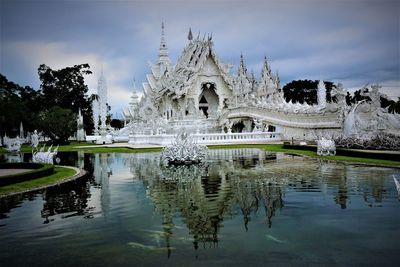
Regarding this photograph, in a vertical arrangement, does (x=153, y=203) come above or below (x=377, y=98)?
below

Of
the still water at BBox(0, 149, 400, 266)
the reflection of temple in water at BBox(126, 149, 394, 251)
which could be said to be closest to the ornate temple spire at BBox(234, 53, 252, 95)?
the reflection of temple in water at BBox(126, 149, 394, 251)

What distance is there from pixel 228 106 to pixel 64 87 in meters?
40.6

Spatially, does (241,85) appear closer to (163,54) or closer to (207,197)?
(163,54)

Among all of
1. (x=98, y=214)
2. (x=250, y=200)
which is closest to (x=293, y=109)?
(x=250, y=200)

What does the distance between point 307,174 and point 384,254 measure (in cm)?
742

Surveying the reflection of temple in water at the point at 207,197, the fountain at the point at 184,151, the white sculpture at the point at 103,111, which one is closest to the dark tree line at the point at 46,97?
the white sculpture at the point at 103,111

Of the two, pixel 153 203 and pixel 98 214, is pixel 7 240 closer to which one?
pixel 98 214

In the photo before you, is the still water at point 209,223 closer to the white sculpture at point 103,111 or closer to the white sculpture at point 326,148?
the white sculpture at point 326,148

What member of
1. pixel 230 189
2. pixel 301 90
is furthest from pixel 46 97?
pixel 230 189

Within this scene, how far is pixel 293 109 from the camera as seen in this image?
31.4 meters

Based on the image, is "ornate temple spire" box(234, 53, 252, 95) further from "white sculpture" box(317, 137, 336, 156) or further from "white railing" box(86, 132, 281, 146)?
"white sculpture" box(317, 137, 336, 156)

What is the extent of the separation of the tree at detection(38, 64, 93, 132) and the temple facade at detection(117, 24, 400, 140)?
12574 mm

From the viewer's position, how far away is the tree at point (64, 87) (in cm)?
6838

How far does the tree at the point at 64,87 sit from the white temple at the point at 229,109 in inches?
512
